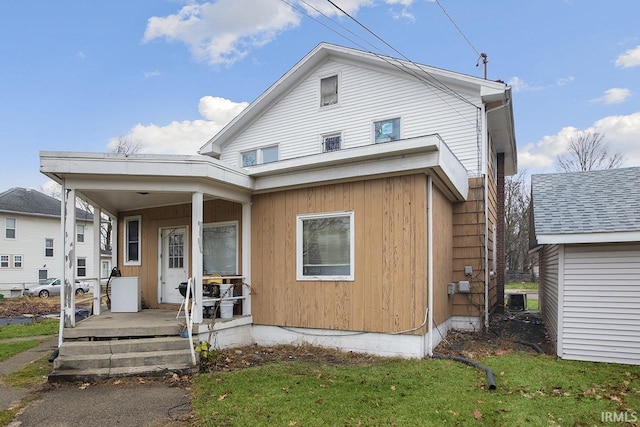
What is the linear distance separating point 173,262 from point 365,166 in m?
5.28

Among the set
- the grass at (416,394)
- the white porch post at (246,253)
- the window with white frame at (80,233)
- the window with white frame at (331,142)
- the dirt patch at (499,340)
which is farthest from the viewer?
the window with white frame at (80,233)

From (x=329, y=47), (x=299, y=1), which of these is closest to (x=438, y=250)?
(x=299, y=1)

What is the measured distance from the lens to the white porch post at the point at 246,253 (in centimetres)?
801

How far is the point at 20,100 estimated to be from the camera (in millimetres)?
14055

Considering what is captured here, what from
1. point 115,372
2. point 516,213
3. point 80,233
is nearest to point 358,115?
point 115,372

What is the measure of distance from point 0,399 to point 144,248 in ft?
16.2

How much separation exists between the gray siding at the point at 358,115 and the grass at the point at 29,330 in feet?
22.9

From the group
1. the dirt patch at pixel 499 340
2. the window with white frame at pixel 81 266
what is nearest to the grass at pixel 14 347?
the dirt patch at pixel 499 340

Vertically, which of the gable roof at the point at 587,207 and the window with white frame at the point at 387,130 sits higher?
the window with white frame at the point at 387,130

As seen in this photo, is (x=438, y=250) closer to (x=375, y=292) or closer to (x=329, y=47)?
(x=375, y=292)

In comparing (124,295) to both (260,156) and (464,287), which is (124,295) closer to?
(260,156)

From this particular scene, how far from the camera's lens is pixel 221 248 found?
8.73 metres

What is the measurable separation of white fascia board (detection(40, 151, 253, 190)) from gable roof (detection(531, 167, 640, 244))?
225 inches

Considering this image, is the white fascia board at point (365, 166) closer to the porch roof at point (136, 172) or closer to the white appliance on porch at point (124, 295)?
the porch roof at point (136, 172)
